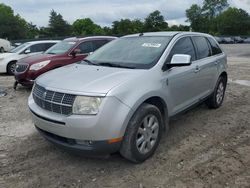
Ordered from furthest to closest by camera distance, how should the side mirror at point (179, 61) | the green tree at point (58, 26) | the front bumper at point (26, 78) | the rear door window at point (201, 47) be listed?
the green tree at point (58, 26)
the front bumper at point (26, 78)
the rear door window at point (201, 47)
the side mirror at point (179, 61)

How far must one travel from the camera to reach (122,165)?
3949 millimetres

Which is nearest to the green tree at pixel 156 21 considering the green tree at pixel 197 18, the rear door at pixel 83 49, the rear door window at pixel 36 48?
the green tree at pixel 197 18

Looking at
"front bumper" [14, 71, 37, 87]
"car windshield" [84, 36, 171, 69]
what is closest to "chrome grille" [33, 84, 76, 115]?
"car windshield" [84, 36, 171, 69]

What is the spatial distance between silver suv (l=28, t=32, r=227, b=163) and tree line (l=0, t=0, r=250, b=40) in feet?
217

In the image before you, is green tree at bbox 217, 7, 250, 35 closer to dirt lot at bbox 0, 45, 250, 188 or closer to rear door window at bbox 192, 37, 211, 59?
rear door window at bbox 192, 37, 211, 59

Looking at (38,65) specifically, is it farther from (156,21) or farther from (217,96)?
(156,21)

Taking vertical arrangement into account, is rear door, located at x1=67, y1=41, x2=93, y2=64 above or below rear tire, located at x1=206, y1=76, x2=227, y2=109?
above

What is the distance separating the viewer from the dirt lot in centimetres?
356

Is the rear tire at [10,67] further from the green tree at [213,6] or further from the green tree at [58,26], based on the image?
the green tree at [213,6]

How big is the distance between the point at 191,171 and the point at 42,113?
80.3 inches

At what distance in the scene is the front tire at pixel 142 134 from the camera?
367cm

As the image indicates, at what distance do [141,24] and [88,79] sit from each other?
8332cm

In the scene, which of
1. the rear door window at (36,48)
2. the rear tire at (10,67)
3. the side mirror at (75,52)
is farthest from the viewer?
the rear door window at (36,48)

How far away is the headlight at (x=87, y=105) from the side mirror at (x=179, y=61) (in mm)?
1331
